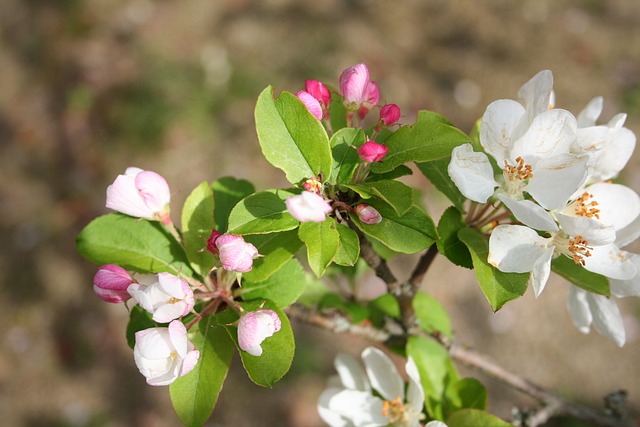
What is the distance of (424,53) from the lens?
3.66m

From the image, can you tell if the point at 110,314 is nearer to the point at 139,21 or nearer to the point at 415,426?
the point at 139,21

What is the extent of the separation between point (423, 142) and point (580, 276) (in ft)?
1.18

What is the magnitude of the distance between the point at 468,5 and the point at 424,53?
0.50 metres

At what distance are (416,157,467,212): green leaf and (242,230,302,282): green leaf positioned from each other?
0.84 ft

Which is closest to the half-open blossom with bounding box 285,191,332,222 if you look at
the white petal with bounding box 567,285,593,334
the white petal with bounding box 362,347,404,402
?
the white petal with bounding box 362,347,404,402

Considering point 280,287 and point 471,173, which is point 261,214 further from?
point 471,173

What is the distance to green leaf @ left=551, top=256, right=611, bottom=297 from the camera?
3.10 ft

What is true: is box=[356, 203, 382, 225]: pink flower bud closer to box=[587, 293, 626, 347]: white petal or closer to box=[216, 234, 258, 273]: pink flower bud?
box=[216, 234, 258, 273]: pink flower bud

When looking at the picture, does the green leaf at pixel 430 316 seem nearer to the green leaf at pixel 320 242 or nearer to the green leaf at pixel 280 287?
the green leaf at pixel 280 287

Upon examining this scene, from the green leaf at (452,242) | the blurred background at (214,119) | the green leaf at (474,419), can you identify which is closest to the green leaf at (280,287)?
the green leaf at (452,242)

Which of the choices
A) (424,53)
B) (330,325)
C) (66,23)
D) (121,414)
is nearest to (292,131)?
(330,325)

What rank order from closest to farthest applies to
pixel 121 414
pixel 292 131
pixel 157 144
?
pixel 292 131
pixel 121 414
pixel 157 144

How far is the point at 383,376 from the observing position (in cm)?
119

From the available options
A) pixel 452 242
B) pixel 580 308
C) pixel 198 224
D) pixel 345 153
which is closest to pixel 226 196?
pixel 198 224
